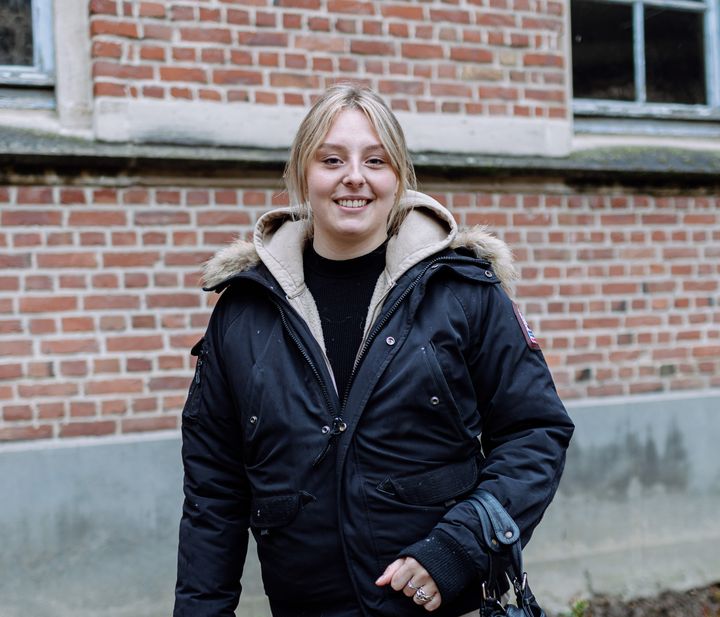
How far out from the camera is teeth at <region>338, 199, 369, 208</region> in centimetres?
210

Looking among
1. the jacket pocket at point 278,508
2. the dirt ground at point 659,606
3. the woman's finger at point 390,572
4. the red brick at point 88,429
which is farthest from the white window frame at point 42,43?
the dirt ground at point 659,606

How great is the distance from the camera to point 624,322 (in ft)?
15.2

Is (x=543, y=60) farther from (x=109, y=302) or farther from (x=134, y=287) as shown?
(x=109, y=302)

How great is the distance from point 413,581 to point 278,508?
1.17 feet

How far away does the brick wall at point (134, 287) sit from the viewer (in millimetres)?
3641

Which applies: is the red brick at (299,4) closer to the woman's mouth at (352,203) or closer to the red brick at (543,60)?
the red brick at (543,60)

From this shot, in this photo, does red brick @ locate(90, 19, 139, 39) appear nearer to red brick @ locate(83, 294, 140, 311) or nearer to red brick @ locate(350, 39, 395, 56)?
red brick @ locate(350, 39, 395, 56)

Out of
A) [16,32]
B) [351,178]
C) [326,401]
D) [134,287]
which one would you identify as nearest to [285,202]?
[134,287]

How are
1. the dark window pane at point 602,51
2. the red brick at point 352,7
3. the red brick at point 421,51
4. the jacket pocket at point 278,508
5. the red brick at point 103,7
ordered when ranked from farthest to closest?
the dark window pane at point 602,51 < the red brick at point 421,51 < the red brick at point 352,7 < the red brick at point 103,7 < the jacket pocket at point 278,508

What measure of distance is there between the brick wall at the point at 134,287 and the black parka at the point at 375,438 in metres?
1.67

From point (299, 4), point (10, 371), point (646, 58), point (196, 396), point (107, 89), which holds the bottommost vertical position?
point (10, 371)

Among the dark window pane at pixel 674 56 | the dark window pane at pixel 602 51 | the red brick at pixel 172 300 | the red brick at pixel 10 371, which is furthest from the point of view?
the dark window pane at pixel 674 56

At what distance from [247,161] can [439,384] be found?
7.10ft

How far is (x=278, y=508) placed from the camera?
2027 millimetres
